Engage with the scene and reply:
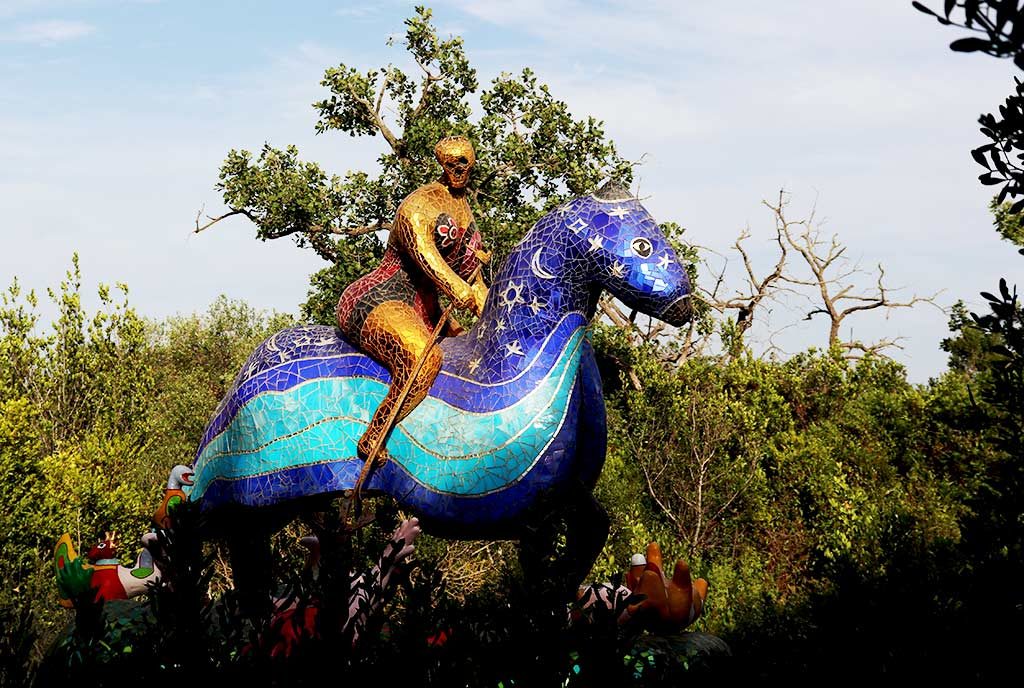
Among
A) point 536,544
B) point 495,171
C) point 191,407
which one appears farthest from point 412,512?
point 191,407

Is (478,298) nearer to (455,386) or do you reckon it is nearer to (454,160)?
(455,386)

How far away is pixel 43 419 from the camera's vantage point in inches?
548

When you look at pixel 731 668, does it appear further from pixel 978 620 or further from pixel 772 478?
pixel 772 478

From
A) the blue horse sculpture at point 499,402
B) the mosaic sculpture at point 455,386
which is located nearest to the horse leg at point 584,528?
the mosaic sculpture at point 455,386

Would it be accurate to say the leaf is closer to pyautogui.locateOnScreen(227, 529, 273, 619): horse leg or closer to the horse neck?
the horse neck

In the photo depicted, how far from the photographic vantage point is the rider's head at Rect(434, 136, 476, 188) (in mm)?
6840

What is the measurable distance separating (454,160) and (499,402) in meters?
1.49

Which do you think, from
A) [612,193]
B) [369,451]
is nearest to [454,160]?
[612,193]

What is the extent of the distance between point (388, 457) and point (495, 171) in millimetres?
10312

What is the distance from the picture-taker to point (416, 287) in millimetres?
6820

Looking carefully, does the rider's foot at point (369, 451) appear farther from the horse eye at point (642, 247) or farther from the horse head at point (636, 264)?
the horse eye at point (642, 247)

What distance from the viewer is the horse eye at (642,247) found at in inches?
246

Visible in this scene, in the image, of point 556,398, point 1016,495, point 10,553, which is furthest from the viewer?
point 10,553

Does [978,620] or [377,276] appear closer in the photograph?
[978,620]
